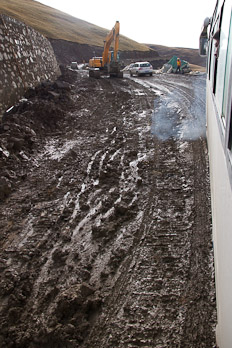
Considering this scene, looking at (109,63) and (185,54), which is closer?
(109,63)

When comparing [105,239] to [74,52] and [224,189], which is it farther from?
[74,52]

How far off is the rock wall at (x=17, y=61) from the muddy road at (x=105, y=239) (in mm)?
2130

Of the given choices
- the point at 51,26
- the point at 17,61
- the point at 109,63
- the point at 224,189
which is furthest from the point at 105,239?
the point at 51,26

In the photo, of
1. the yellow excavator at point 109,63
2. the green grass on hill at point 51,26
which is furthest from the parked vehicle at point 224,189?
the green grass on hill at point 51,26

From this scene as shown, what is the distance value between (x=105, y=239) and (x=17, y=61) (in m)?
10.2

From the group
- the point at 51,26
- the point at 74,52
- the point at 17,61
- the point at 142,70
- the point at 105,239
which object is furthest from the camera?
the point at 51,26

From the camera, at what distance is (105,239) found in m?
4.34

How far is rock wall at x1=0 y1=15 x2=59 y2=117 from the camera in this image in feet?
34.0

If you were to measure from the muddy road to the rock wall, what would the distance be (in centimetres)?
213

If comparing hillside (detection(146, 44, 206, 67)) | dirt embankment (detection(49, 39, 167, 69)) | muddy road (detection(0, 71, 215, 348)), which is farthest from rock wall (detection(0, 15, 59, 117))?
hillside (detection(146, 44, 206, 67))

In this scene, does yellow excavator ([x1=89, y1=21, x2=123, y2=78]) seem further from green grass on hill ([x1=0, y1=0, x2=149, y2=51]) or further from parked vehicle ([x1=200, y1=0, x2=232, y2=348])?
green grass on hill ([x1=0, y1=0, x2=149, y2=51])

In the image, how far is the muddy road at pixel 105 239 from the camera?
3002 millimetres

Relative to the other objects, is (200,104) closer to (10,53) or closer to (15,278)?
(10,53)

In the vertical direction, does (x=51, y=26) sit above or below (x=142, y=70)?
above
